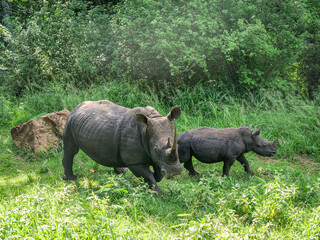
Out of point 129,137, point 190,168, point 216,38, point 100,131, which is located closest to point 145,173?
point 129,137

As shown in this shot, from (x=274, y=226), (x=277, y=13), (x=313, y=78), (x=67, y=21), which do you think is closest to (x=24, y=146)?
(x=274, y=226)

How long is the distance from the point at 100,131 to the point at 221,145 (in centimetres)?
221

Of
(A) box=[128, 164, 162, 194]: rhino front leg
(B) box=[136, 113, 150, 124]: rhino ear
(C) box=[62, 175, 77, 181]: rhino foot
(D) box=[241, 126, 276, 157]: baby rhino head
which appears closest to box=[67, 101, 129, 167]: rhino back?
(A) box=[128, 164, 162, 194]: rhino front leg

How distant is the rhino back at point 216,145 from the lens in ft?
21.2

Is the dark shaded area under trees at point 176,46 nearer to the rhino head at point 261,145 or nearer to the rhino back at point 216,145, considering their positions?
the rhino head at point 261,145

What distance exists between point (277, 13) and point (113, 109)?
7.35 m

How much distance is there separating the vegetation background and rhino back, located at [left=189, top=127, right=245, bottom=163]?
410 millimetres

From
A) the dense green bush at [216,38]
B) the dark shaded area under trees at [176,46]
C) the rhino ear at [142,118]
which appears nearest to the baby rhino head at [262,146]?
the rhino ear at [142,118]

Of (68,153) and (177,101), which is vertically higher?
(68,153)

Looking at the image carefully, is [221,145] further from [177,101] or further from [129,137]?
[177,101]

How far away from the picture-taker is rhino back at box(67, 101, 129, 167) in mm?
5613

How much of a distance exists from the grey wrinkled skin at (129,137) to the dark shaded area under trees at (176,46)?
15.2 ft

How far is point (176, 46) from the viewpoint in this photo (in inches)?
402

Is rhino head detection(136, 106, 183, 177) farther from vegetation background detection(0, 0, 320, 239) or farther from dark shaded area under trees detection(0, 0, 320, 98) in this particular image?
dark shaded area under trees detection(0, 0, 320, 98)
